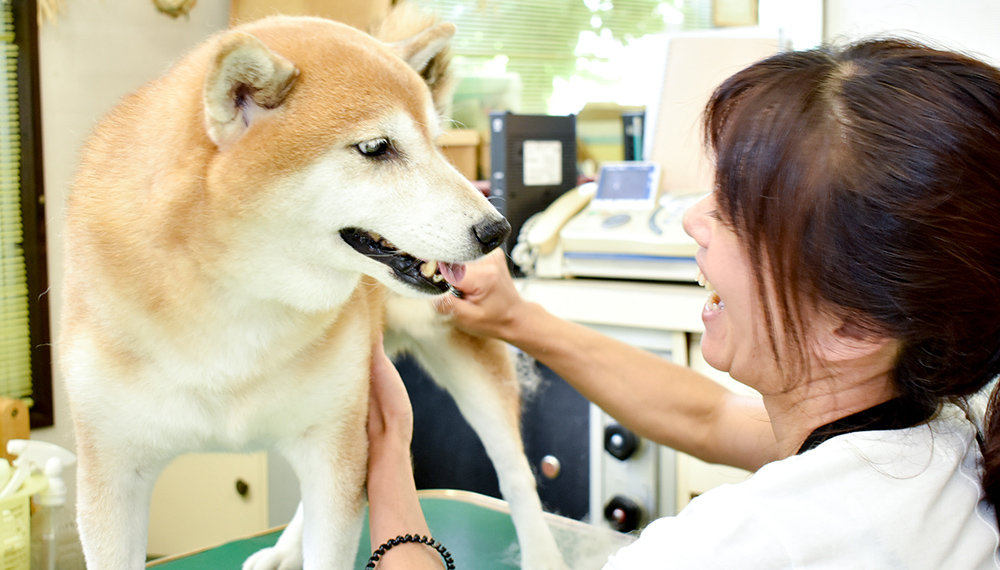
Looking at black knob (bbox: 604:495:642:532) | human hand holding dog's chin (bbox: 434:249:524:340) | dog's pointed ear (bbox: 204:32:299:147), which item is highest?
dog's pointed ear (bbox: 204:32:299:147)

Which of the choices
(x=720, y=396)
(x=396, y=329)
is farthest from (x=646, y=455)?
(x=396, y=329)

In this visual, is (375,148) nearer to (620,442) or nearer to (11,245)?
(620,442)

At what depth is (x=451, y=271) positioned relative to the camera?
0.70m

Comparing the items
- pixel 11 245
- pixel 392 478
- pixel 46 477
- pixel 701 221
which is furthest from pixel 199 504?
pixel 701 221

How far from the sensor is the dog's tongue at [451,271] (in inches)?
26.0

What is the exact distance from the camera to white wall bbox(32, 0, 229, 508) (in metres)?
1.31

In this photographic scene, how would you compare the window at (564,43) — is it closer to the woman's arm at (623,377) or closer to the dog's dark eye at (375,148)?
the woman's arm at (623,377)

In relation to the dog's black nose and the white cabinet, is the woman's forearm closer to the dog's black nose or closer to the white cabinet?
the dog's black nose

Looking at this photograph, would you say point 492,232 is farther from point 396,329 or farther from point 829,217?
point 396,329

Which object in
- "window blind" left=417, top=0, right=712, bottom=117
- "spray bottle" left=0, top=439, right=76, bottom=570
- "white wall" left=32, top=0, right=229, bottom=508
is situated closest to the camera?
"spray bottle" left=0, top=439, right=76, bottom=570

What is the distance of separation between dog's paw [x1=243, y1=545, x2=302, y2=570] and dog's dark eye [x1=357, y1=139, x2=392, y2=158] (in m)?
0.54

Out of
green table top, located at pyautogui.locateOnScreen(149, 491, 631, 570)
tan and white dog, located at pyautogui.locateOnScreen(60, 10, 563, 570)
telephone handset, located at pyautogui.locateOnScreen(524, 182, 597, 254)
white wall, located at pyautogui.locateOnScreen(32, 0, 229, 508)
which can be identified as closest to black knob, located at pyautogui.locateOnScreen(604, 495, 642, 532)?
green table top, located at pyautogui.locateOnScreen(149, 491, 631, 570)

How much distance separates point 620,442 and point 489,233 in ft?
2.32

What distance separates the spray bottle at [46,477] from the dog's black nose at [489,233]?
493 mm
